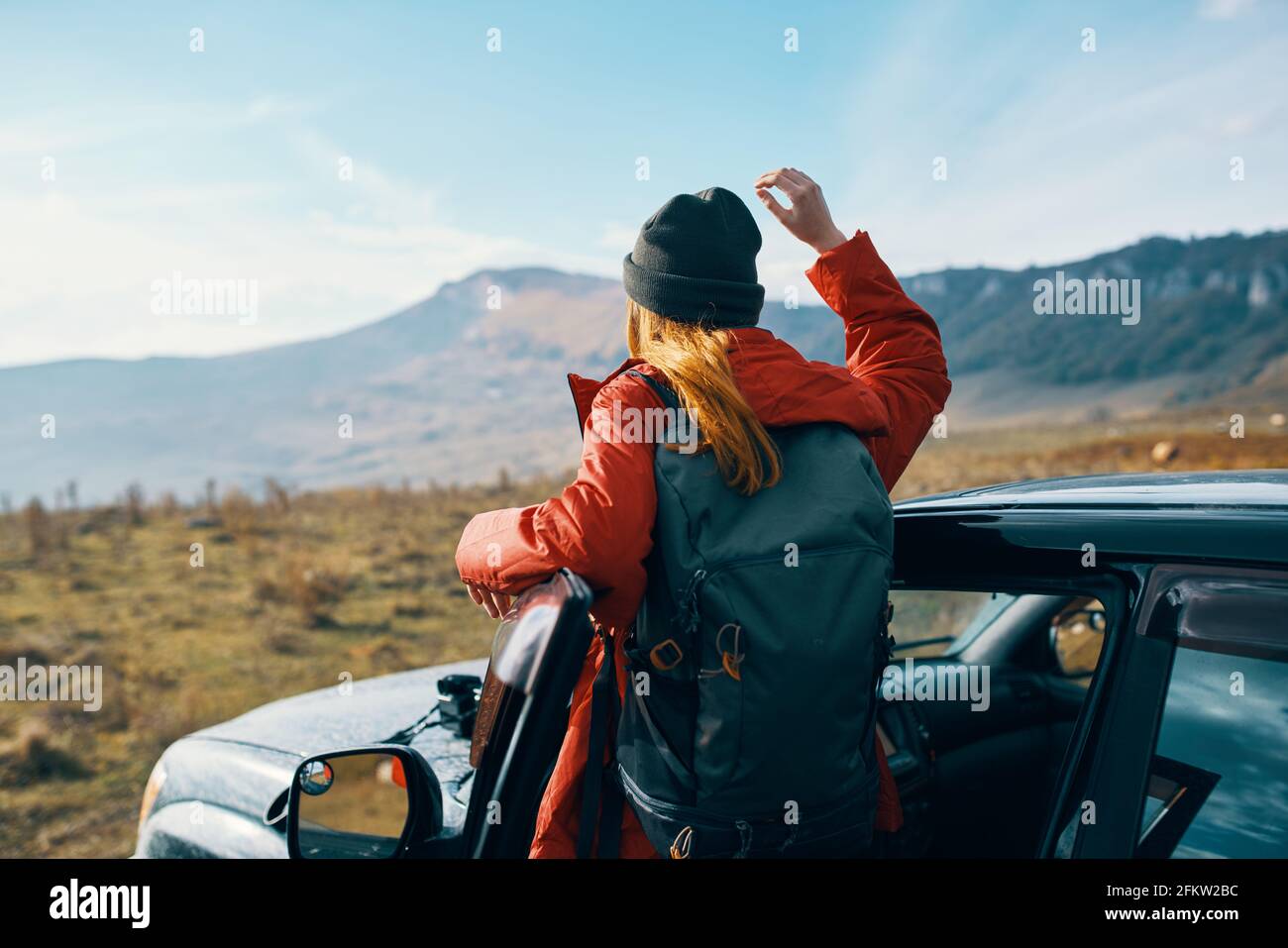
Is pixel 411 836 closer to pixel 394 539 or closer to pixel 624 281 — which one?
pixel 624 281

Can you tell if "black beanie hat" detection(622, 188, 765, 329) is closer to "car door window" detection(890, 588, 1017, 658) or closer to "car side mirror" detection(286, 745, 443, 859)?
"car side mirror" detection(286, 745, 443, 859)

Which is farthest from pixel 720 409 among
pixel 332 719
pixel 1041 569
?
pixel 332 719

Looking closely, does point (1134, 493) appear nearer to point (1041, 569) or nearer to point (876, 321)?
point (1041, 569)

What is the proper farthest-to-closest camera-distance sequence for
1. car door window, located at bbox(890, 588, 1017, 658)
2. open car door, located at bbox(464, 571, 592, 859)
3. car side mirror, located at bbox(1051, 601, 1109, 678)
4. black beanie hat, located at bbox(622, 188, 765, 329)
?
car door window, located at bbox(890, 588, 1017, 658) < car side mirror, located at bbox(1051, 601, 1109, 678) < black beanie hat, located at bbox(622, 188, 765, 329) < open car door, located at bbox(464, 571, 592, 859)

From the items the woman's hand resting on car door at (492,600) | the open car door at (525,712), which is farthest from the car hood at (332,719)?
the open car door at (525,712)

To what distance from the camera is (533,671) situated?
1.42m

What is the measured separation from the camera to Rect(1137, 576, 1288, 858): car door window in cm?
146

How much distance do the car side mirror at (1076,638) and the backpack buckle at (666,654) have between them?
188 cm

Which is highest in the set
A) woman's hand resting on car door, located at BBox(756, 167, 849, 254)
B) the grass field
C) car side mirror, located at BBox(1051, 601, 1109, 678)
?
woman's hand resting on car door, located at BBox(756, 167, 849, 254)

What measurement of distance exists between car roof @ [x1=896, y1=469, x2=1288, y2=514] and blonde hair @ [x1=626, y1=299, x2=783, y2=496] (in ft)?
2.25

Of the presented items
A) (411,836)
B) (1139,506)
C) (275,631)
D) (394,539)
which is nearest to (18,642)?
(275,631)

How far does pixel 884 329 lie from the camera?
2172 mm

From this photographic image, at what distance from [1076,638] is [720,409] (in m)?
2.01

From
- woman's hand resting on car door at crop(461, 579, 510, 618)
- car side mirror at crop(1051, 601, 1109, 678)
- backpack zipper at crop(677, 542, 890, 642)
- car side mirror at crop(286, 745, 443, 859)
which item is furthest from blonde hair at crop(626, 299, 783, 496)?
car side mirror at crop(1051, 601, 1109, 678)
